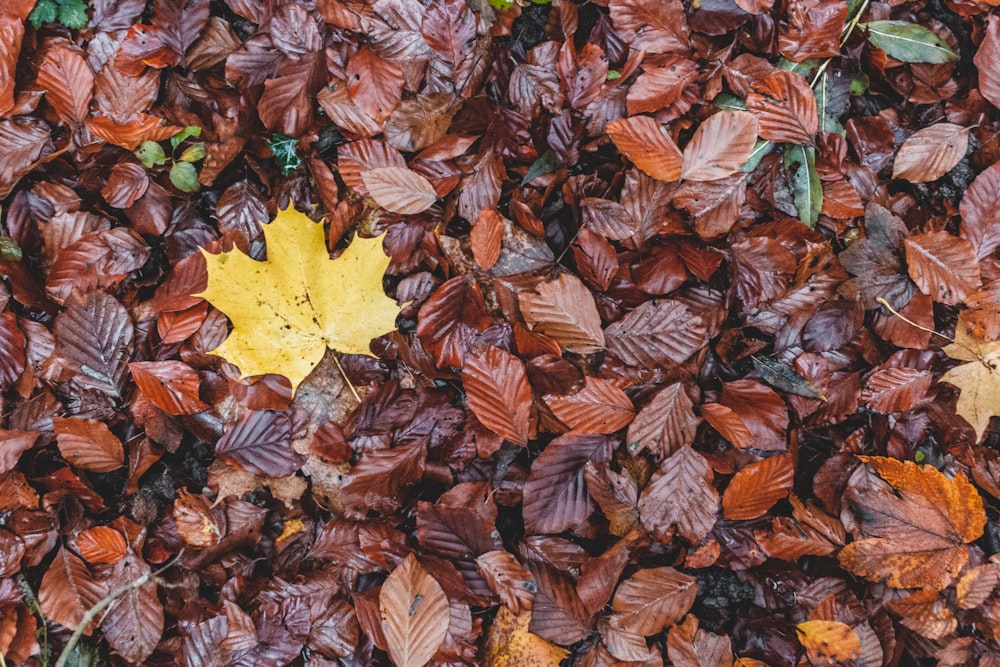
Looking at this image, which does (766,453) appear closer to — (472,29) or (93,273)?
(472,29)

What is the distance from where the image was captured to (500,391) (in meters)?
1.75

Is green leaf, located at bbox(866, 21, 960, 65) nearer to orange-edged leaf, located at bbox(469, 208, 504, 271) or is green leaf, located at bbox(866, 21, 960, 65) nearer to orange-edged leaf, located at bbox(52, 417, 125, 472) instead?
orange-edged leaf, located at bbox(469, 208, 504, 271)

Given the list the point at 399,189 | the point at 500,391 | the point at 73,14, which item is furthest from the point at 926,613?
the point at 73,14

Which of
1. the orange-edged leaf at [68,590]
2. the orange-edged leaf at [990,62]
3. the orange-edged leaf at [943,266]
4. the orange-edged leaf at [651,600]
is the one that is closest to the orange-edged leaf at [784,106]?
the orange-edged leaf at [943,266]

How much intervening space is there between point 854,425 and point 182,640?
222 cm

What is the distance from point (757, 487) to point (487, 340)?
93cm

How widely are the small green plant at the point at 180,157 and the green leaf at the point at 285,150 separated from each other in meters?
0.23

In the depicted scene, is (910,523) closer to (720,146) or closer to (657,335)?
(657,335)

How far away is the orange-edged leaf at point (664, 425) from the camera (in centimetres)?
178

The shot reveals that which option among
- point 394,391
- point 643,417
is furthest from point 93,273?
point 643,417

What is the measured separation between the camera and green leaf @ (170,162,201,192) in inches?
74.7

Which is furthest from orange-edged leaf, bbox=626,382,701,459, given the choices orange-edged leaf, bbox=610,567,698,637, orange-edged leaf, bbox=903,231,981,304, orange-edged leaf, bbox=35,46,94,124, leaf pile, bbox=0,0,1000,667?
orange-edged leaf, bbox=35,46,94,124

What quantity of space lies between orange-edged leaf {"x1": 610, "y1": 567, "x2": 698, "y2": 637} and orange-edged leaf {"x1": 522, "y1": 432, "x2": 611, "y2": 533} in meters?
0.25

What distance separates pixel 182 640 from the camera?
1834 mm
